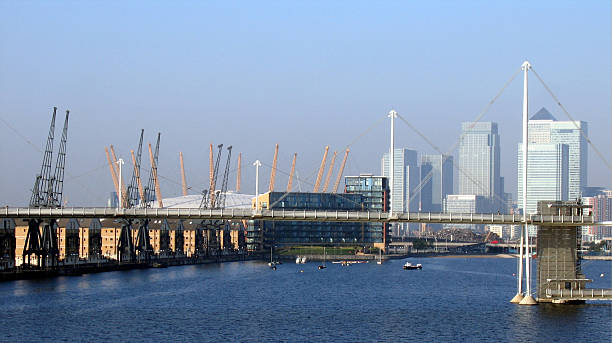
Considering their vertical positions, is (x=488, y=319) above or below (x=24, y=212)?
below

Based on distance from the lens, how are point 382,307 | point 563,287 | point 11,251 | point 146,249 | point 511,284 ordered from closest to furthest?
point 563,287 → point 382,307 → point 511,284 → point 11,251 → point 146,249

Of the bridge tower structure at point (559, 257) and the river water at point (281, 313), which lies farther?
the bridge tower structure at point (559, 257)

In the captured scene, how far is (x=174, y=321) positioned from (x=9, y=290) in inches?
A: 1523

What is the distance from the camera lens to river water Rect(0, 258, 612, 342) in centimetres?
7262

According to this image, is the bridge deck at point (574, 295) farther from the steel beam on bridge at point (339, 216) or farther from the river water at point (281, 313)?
the steel beam on bridge at point (339, 216)

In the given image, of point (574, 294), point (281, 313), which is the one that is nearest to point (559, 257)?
point (574, 294)

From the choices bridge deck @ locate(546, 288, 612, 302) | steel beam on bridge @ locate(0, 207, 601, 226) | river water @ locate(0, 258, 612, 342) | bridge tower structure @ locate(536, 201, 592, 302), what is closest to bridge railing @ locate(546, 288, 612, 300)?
bridge deck @ locate(546, 288, 612, 302)

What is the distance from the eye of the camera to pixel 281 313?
88875 mm

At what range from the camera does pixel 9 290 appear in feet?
366

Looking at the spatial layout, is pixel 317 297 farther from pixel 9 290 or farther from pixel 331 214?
pixel 9 290

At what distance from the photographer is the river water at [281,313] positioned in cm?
7262

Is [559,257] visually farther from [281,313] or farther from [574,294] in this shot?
[281,313]

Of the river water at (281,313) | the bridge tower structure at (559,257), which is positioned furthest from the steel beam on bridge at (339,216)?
the river water at (281,313)

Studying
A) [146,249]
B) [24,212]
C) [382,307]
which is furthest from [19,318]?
[146,249]
